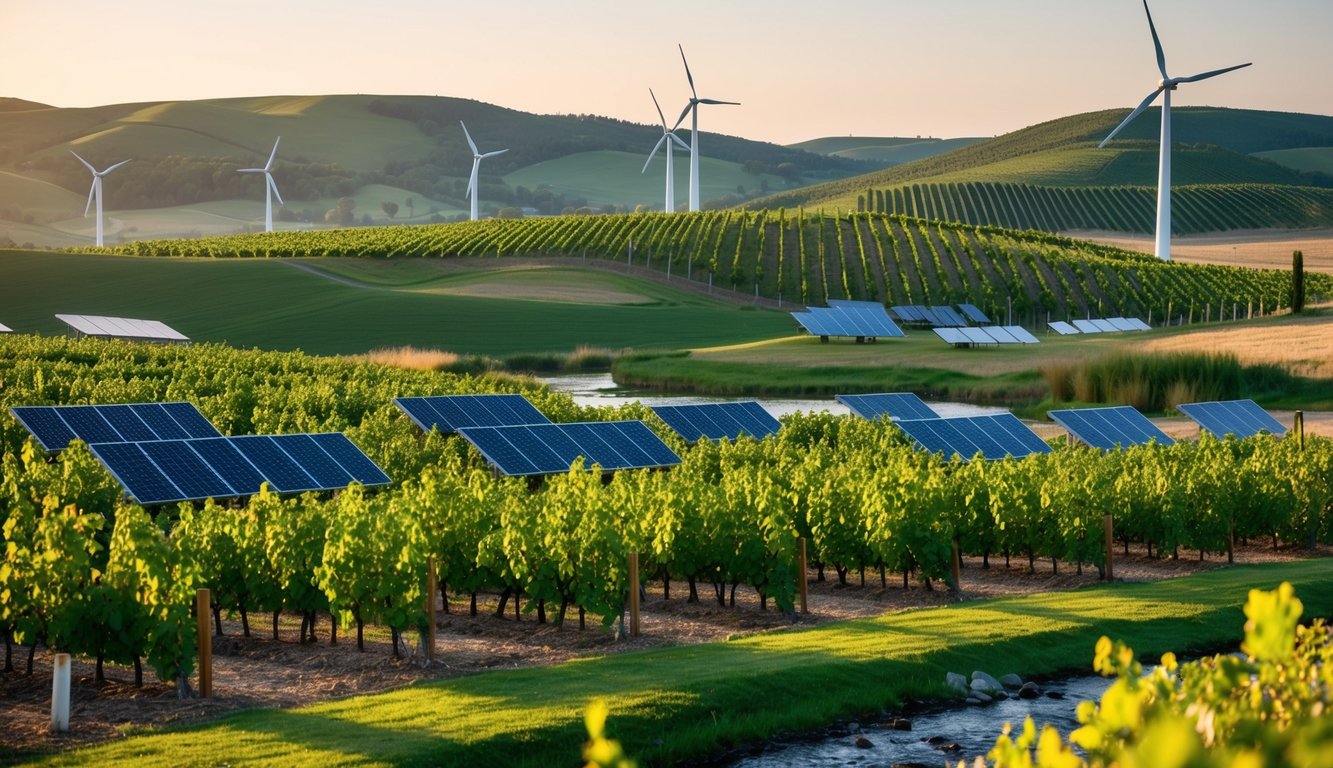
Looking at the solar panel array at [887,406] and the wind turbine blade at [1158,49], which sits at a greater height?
the wind turbine blade at [1158,49]

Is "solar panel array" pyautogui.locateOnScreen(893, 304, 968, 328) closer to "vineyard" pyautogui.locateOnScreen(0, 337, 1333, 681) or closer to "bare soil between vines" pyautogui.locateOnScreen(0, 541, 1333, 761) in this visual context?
"vineyard" pyautogui.locateOnScreen(0, 337, 1333, 681)

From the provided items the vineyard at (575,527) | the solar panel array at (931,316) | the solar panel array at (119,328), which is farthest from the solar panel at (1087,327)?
the vineyard at (575,527)

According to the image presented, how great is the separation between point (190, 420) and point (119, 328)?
192 feet

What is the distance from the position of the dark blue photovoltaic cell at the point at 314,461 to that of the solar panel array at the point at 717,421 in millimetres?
10793

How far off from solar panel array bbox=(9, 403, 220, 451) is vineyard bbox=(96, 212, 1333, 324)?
95445 millimetres

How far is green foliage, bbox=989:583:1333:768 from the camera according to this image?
183 inches

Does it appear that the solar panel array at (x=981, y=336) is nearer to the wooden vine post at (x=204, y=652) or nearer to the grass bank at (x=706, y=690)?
the grass bank at (x=706, y=690)

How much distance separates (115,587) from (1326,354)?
63584mm

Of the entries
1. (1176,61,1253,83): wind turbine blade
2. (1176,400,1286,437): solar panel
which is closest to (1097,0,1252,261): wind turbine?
(1176,61,1253,83): wind turbine blade

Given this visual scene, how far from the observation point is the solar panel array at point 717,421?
121 ft

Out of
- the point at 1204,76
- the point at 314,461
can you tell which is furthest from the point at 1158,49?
the point at 314,461

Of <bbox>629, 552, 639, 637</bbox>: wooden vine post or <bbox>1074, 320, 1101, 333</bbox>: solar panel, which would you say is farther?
<bbox>1074, 320, 1101, 333</bbox>: solar panel

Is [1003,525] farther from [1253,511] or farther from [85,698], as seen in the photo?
[85,698]

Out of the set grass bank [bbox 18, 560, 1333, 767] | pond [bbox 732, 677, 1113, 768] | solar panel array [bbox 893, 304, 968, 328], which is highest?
solar panel array [bbox 893, 304, 968, 328]
